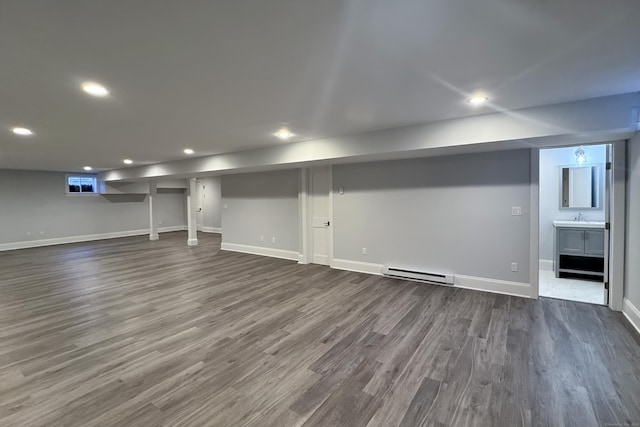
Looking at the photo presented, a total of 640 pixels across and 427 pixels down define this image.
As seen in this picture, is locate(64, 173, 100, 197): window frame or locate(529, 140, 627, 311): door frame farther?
locate(64, 173, 100, 197): window frame

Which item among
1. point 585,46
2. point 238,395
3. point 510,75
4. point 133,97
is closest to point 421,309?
point 238,395

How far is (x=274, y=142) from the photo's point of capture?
500 centimetres

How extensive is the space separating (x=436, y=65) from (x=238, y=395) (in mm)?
2830

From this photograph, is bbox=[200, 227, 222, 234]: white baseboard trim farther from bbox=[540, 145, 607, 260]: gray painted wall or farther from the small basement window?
bbox=[540, 145, 607, 260]: gray painted wall

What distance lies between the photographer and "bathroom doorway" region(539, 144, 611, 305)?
15.8 feet

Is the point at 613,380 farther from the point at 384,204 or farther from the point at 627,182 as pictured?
the point at 384,204

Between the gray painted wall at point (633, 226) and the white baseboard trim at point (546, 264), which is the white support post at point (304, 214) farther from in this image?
the gray painted wall at point (633, 226)

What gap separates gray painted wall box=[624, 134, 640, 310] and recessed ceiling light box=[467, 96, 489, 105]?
171cm

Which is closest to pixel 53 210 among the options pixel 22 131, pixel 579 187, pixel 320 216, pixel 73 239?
pixel 73 239

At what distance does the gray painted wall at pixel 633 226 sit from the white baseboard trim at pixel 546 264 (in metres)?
2.09

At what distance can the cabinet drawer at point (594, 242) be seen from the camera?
4.73m

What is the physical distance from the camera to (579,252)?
16.1 feet

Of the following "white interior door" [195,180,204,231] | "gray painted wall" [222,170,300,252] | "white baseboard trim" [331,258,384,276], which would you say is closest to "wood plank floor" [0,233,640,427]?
"white baseboard trim" [331,258,384,276]

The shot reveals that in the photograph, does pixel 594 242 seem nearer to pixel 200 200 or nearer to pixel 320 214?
pixel 320 214
